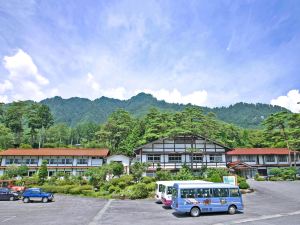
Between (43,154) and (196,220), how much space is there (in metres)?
38.3

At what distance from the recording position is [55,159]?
157ft

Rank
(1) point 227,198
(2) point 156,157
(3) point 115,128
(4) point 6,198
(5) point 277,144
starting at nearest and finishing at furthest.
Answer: (1) point 227,198
(4) point 6,198
(2) point 156,157
(5) point 277,144
(3) point 115,128

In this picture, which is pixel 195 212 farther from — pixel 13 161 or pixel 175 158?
pixel 13 161

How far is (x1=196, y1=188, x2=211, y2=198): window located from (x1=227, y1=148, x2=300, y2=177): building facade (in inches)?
1313

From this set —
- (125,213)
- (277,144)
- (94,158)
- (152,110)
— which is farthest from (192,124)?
(125,213)

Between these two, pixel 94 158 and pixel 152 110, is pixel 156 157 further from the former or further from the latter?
pixel 152 110

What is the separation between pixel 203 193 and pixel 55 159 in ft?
121

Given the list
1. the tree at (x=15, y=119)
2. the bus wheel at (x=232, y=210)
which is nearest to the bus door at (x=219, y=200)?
the bus wheel at (x=232, y=210)

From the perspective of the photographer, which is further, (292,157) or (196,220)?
(292,157)

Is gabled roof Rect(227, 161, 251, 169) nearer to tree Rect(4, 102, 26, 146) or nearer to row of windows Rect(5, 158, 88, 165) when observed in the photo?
row of windows Rect(5, 158, 88, 165)

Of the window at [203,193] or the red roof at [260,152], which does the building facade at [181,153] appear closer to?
the red roof at [260,152]

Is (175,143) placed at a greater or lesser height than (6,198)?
greater

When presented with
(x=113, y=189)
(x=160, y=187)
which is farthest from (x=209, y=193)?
(x=113, y=189)

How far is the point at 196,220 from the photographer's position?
55.0ft
